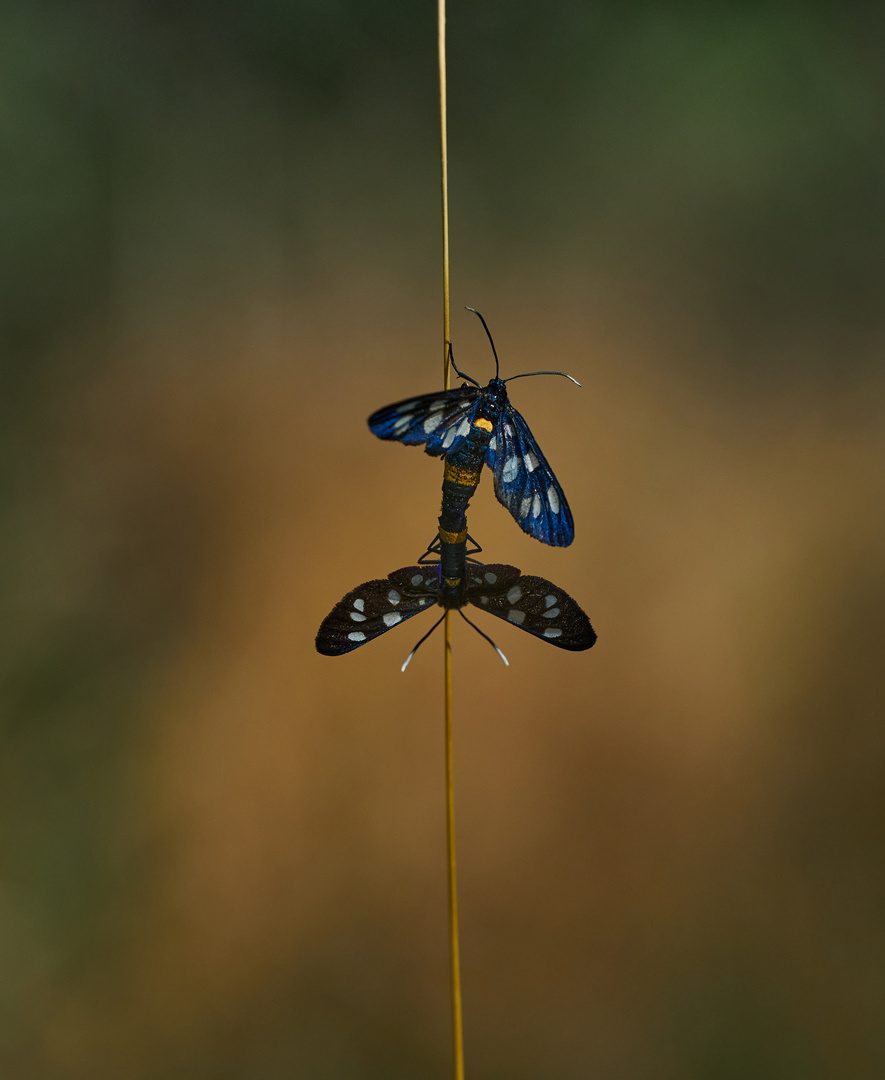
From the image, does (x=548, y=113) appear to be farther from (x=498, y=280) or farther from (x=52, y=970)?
(x=52, y=970)

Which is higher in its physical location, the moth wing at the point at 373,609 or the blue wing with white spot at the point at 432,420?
the blue wing with white spot at the point at 432,420

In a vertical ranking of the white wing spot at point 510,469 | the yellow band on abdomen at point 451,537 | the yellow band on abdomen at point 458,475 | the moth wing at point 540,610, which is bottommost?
the moth wing at point 540,610

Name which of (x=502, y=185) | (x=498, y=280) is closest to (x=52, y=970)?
A: (x=498, y=280)

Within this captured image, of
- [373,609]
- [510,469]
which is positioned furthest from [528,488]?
[373,609]

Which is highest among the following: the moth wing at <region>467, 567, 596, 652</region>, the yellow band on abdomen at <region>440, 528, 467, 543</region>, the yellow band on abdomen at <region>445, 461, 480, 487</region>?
the yellow band on abdomen at <region>445, 461, 480, 487</region>

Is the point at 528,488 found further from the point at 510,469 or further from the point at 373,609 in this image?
the point at 373,609
